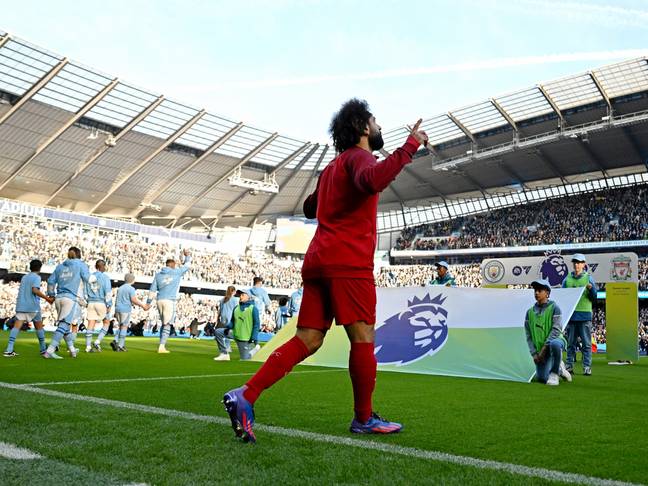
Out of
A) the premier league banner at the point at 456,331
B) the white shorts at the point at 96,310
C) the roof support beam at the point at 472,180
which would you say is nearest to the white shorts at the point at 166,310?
the white shorts at the point at 96,310

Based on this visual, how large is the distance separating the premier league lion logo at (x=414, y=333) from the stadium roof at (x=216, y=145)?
2859cm

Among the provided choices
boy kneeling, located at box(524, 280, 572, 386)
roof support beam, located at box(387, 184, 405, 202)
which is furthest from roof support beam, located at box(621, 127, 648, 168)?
boy kneeling, located at box(524, 280, 572, 386)

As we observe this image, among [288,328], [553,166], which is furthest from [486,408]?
[553,166]

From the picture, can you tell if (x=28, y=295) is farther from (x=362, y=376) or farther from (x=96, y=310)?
(x=362, y=376)

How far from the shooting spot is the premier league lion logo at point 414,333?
320 inches

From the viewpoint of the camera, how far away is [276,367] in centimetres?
310

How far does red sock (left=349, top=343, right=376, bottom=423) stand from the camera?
3.22 metres

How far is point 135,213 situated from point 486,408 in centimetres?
5048

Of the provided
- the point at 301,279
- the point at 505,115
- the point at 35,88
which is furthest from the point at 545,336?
the point at 35,88

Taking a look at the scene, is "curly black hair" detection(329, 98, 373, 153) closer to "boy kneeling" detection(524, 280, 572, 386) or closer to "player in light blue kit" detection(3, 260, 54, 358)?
"boy kneeling" detection(524, 280, 572, 386)

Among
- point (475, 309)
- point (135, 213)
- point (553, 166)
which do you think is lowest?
point (475, 309)

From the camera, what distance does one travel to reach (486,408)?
4.47m

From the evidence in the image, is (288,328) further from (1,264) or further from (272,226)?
(272,226)

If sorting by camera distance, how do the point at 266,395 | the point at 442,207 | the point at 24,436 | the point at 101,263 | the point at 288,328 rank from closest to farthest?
the point at 24,436
the point at 266,395
the point at 288,328
the point at 101,263
the point at 442,207
